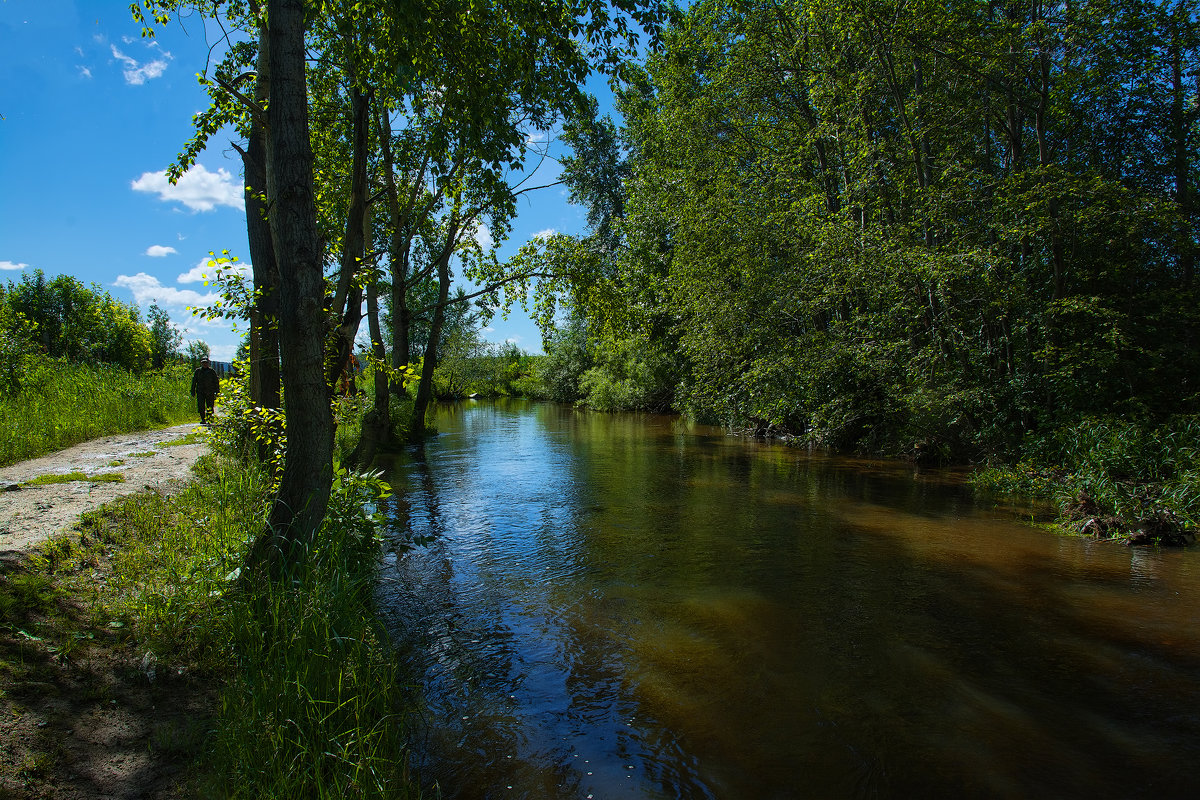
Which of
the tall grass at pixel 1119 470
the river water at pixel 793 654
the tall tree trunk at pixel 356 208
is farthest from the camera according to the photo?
the tall grass at pixel 1119 470

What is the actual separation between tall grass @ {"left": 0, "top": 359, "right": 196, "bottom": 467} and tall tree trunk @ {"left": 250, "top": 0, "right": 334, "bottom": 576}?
688 centimetres

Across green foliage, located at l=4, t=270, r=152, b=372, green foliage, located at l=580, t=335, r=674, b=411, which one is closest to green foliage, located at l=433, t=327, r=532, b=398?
green foliage, located at l=580, t=335, r=674, b=411

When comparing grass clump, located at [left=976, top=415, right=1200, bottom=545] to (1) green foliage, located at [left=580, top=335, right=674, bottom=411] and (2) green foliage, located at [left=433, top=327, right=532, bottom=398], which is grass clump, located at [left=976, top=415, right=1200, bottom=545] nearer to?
(1) green foliage, located at [left=580, top=335, right=674, bottom=411]

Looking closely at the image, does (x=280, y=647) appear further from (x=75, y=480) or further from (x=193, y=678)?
(x=75, y=480)

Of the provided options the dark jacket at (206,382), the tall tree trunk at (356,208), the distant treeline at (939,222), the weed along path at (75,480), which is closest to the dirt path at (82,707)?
the weed along path at (75,480)

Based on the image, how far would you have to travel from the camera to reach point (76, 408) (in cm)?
1140

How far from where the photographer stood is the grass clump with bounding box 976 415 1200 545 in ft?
25.5

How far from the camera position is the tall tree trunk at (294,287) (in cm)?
398

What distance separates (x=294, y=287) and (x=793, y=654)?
465cm

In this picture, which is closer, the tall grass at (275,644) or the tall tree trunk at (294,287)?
the tall grass at (275,644)

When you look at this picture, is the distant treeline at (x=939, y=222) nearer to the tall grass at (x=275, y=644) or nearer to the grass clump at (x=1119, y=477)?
the grass clump at (x=1119, y=477)

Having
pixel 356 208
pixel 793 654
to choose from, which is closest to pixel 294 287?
pixel 356 208

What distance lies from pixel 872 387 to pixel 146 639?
583 inches

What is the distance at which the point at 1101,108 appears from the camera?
41.3ft
